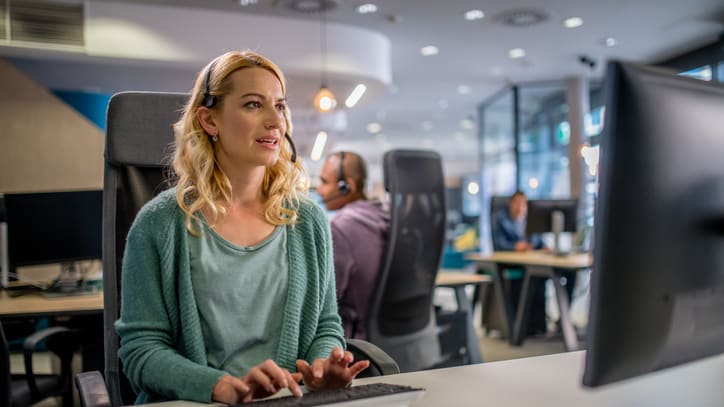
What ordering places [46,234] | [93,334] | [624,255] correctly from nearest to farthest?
1. [624,255]
2. [93,334]
3. [46,234]

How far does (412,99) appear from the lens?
11.4 m

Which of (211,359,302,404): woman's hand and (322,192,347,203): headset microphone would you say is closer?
(211,359,302,404): woman's hand

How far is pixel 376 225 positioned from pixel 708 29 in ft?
20.6

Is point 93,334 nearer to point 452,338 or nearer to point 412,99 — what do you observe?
point 452,338

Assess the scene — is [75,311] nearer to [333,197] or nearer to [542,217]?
[333,197]

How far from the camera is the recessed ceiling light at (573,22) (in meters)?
6.82

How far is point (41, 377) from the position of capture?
7.64 feet

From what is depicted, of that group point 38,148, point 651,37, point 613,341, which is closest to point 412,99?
point 651,37

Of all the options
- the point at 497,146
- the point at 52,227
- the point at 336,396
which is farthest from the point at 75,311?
the point at 497,146

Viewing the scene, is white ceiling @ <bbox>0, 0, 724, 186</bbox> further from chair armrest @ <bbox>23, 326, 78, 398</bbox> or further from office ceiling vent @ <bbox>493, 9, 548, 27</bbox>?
chair armrest @ <bbox>23, 326, 78, 398</bbox>

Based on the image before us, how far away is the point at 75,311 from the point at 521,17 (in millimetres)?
5712

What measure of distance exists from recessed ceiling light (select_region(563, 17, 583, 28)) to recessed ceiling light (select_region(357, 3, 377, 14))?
220 centimetres

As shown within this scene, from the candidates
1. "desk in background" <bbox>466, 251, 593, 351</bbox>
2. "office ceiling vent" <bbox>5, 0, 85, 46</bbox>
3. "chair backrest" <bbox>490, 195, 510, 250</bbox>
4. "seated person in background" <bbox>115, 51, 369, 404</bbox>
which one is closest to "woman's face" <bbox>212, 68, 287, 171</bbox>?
"seated person in background" <bbox>115, 51, 369, 404</bbox>

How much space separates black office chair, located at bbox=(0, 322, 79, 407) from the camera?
1981 mm
